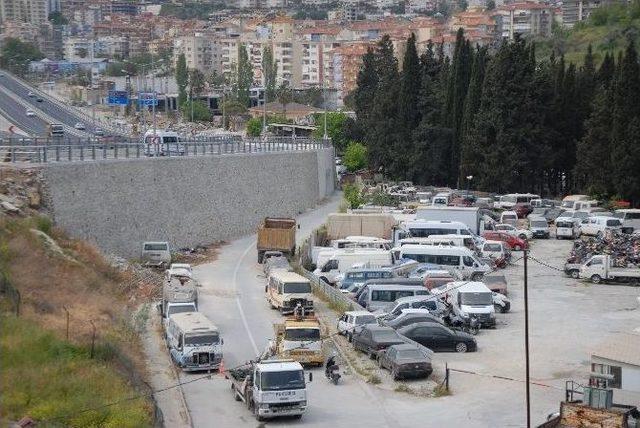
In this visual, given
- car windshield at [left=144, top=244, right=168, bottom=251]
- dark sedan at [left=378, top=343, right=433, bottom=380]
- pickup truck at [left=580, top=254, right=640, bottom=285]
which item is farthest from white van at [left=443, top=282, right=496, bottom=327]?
car windshield at [left=144, top=244, right=168, bottom=251]

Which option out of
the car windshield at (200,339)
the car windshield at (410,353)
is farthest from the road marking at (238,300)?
the car windshield at (410,353)

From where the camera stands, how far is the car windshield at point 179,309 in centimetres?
3088

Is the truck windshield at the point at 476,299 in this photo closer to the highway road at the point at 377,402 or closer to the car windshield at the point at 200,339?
the highway road at the point at 377,402

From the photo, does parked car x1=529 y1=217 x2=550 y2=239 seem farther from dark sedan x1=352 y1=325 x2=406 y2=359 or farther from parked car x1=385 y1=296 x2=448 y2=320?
dark sedan x1=352 y1=325 x2=406 y2=359

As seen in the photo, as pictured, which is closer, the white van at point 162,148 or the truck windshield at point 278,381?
the truck windshield at point 278,381

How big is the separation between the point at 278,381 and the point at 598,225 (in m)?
30.9

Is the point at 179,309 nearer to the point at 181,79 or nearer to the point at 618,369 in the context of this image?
the point at 618,369

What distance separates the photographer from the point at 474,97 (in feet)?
220

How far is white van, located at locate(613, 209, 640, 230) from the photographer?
166ft

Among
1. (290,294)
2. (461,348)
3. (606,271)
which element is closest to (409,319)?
(461,348)

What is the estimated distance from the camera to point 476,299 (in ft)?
108

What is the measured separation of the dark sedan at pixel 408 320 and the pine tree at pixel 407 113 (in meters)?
40.2

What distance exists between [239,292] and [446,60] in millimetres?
40896

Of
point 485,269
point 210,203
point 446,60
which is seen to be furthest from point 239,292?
point 446,60
